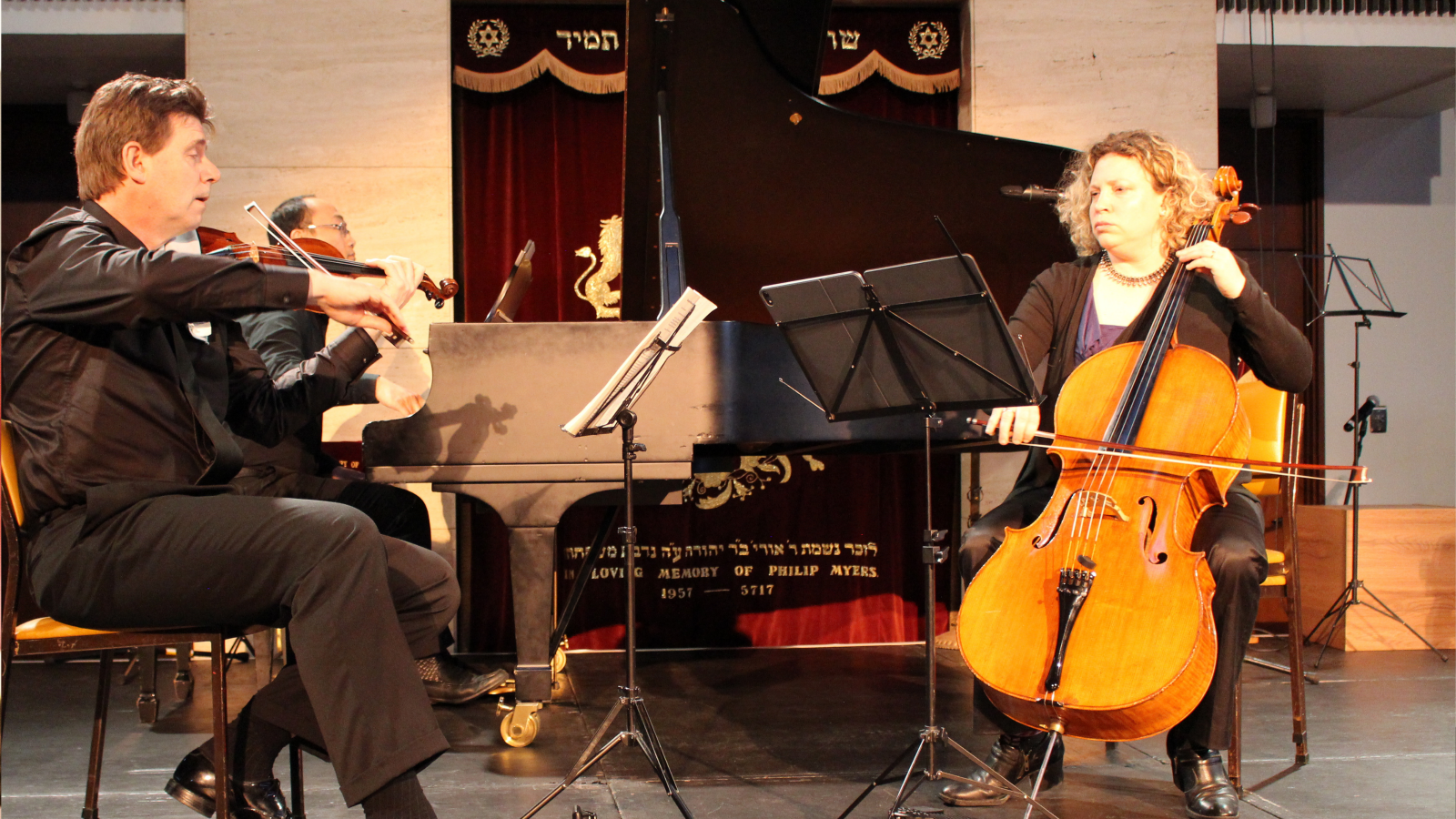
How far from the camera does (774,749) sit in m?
2.73

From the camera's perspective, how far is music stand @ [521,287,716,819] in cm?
200

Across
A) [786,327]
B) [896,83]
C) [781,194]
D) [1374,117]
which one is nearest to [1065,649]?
[786,327]

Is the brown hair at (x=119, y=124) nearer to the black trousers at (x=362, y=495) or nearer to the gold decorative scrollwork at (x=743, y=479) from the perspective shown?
the black trousers at (x=362, y=495)

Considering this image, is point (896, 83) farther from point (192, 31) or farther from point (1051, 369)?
point (192, 31)

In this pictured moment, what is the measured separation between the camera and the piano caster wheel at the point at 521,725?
2.75 meters

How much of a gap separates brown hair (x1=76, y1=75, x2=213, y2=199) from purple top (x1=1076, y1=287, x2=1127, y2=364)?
184cm

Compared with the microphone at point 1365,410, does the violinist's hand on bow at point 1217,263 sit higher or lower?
higher

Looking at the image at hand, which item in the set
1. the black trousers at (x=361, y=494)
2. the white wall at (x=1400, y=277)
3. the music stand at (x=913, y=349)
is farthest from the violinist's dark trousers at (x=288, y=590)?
the white wall at (x=1400, y=277)

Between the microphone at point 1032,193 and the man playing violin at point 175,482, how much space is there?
172 centimetres

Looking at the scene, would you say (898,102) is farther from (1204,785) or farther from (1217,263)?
(1204,785)

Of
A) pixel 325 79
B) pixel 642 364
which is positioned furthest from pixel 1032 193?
pixel 325 79

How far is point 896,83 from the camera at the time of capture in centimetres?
458

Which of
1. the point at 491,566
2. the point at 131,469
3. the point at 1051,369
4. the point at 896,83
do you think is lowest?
the point at 491,566

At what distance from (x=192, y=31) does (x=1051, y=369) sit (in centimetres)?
364
